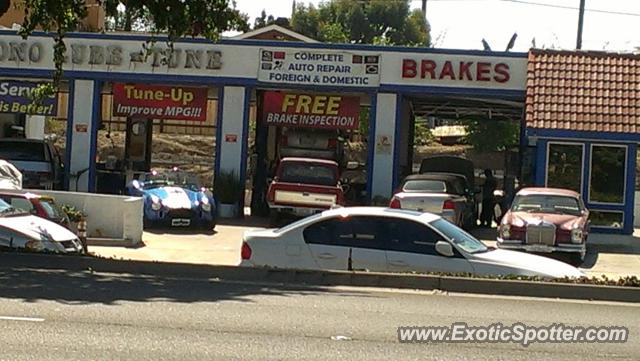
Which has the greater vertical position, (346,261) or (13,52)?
(13,52)

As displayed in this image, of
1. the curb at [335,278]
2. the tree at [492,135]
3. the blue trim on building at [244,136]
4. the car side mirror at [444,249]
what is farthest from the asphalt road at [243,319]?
the tree at [492,135]

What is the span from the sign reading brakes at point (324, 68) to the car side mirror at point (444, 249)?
13.9 metres

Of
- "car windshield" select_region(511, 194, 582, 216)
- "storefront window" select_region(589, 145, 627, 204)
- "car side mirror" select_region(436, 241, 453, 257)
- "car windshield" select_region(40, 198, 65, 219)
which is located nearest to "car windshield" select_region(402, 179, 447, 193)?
"car windshield" select_region(511, 194, 582, 216)

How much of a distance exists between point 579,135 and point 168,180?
34.6 feet

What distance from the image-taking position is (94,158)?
28672 mm

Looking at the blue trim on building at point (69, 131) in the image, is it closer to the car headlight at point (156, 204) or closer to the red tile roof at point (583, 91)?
the car headlight at point (156, 204)

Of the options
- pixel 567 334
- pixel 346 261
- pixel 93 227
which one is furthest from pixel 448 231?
pixel 93 227

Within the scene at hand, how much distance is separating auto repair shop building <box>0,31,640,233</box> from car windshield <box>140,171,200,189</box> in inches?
95.2

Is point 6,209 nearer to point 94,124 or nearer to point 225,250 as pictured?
point 225,250

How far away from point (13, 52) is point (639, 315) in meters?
21.3

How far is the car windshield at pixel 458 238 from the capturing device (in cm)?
1431

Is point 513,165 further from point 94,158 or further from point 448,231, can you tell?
point 448,231

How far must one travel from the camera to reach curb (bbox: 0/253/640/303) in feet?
43.2

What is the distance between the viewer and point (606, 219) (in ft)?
84.4
